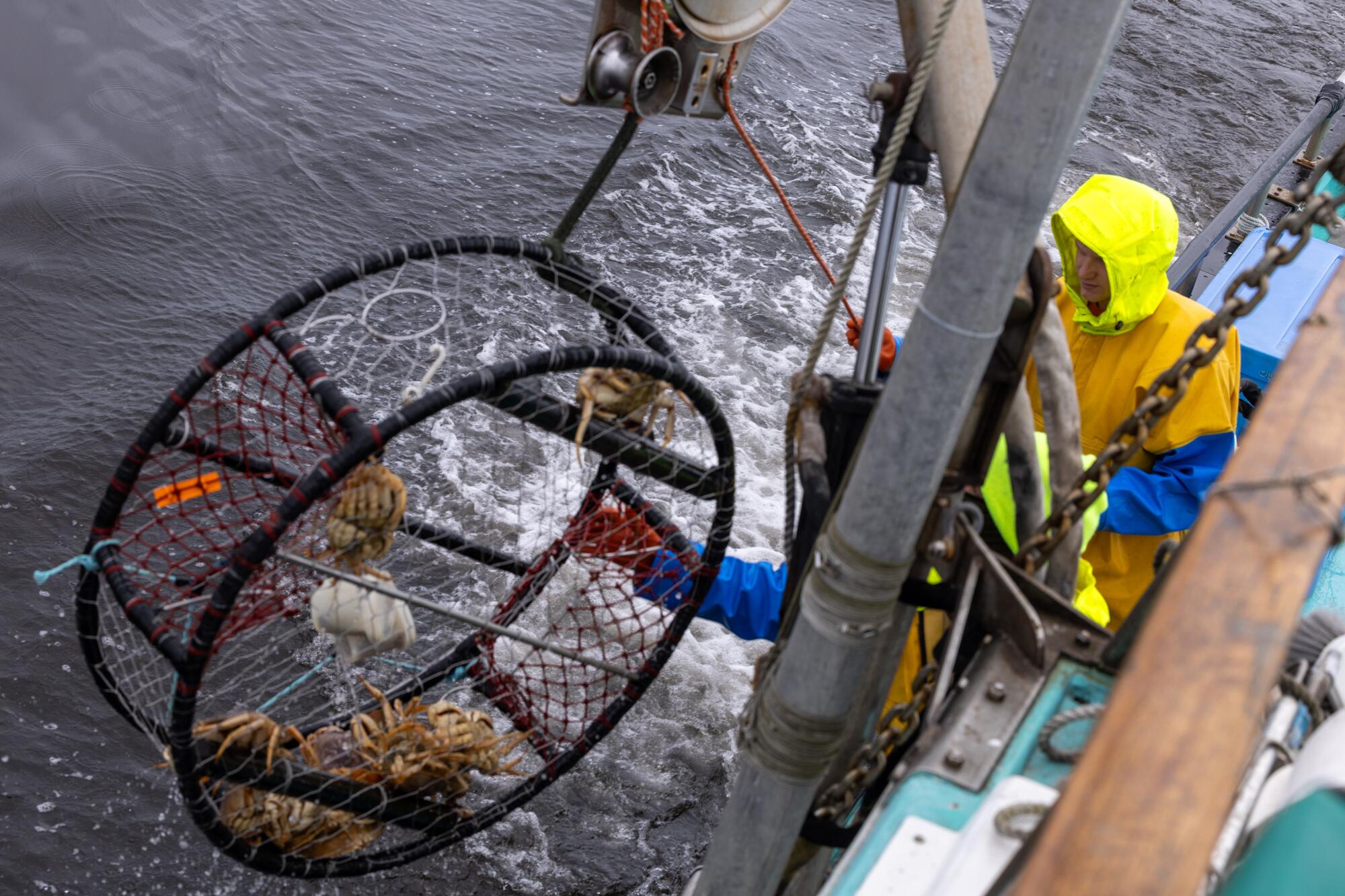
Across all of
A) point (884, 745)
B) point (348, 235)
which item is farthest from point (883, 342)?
point (348, 235)

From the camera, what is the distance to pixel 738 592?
3.40 m

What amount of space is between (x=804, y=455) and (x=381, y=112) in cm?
754

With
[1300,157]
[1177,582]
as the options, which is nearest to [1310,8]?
[1300,157]

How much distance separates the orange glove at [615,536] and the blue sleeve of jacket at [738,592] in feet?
0.25

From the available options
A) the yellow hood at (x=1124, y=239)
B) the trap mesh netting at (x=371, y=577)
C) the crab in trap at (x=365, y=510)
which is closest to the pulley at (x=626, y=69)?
the trap mesh netting at (x=371, y=577)

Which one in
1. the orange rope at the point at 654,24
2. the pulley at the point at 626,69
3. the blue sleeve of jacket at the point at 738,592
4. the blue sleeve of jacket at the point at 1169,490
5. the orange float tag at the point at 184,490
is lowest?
the blue sleeve of jacket at the point at 738,592

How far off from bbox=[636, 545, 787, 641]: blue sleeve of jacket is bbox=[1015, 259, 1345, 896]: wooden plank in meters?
2.11

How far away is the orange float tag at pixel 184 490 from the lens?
295cm

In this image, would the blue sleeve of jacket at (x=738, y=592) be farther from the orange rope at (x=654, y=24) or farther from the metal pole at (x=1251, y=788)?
the metal pole at (x=1251, y=788)

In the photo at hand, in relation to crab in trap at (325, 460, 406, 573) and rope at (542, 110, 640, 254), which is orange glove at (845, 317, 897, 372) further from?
crab in trap at (325, 460, 406, 573)

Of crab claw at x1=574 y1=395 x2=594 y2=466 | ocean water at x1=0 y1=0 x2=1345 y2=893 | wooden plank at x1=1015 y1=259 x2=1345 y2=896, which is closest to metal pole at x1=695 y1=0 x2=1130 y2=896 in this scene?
wooden plank at x1=1015 y1=259 x2=1345 y2=896

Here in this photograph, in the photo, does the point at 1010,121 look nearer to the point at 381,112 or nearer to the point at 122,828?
the point at 122,828

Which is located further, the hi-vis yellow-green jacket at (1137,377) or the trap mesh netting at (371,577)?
the hi-vis yellow-green jacket at (1137,377)

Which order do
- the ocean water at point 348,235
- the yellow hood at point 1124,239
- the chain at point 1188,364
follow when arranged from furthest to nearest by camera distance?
the ocean water at point 348,235, the yellow hood at point 1124,239, the chain at point 1188,364
